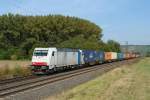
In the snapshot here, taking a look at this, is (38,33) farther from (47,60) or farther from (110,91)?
(110,91)

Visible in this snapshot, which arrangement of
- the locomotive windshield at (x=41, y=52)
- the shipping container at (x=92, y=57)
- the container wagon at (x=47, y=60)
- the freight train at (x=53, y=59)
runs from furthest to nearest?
1. the shipping container at (x=92, y=57)
2. the locomotive windshield at (x=41, y=52)
3. the freight train at (x=53, y=59)
4. the container wagon at (x=47, y=60)

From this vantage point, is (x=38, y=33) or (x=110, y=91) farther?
(x=38, y=33)

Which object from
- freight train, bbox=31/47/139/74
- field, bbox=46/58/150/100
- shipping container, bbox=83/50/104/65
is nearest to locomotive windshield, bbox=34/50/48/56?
freight train, bbox=31/47/139/74

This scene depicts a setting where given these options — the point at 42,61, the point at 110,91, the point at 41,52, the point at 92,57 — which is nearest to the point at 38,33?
the point at 92,57

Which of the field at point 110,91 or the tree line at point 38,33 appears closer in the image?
the field at point 110,91

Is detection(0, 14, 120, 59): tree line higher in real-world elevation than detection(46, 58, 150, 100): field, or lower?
higher

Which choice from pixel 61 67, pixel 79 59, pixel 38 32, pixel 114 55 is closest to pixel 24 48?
pixel 38 32

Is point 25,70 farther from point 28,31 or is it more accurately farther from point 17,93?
point 28,31

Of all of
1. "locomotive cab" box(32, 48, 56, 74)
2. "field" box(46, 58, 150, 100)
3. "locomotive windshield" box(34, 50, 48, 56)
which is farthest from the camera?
"locomotive windshield" box(34, 50, 48, 56)

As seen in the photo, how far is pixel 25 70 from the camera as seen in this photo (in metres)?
42.4

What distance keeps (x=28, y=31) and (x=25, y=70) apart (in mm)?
68777

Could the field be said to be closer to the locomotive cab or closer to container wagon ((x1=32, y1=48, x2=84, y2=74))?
the locomotive cab

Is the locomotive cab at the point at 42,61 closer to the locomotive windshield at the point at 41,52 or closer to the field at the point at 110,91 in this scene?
the locomotive windshield at the point at 41,52

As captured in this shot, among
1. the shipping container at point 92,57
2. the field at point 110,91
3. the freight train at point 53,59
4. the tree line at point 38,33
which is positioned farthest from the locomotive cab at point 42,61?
the tree line at point 38,33
